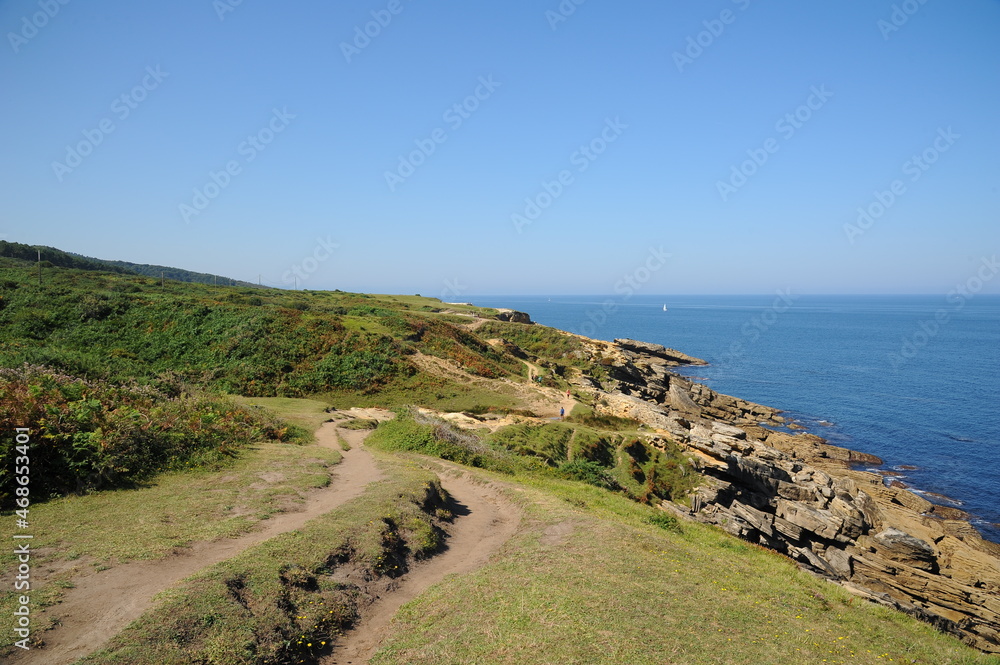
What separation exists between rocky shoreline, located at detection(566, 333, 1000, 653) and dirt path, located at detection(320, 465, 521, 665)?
12659 mm

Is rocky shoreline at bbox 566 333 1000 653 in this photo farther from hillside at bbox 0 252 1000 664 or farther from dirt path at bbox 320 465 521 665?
dirt path at bbox 320 465 521 665

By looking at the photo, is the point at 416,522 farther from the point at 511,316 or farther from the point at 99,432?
the point at 511,316

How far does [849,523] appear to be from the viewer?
2950 cm

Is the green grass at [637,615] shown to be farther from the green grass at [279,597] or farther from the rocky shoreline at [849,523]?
the rocky shoreline at [849,523]

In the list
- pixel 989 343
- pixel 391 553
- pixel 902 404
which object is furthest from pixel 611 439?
pixel 989 343

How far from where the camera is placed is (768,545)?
2706cm

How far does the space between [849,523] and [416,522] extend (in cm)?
2741

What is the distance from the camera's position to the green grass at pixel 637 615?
1012 cm

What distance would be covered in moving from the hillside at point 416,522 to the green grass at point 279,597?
5 cm

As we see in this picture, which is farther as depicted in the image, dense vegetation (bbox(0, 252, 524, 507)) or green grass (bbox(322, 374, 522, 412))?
green grass (bbox(322, 374, 522, 412))

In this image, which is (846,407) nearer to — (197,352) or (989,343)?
(197,352)

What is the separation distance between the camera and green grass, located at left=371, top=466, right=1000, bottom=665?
10117 millimetres

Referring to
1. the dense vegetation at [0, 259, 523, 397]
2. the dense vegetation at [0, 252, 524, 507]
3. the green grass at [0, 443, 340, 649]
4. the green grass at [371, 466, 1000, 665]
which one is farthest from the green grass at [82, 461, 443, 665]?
the dense vegetation at [0, 259, 523, 397]

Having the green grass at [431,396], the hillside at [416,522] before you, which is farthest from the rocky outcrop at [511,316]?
the hillside at [416,522]
